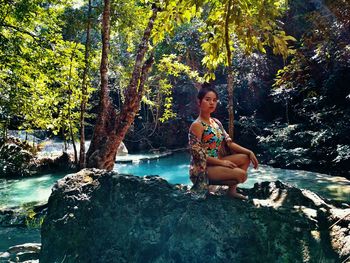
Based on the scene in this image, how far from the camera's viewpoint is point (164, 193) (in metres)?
3.73

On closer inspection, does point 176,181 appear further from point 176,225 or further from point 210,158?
point 176,225

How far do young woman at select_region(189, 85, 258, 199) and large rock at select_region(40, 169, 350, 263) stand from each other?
188 mm

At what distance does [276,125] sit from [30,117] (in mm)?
10303

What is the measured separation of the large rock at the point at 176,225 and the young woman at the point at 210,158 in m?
0.19

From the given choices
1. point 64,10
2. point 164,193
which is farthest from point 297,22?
point 164,193

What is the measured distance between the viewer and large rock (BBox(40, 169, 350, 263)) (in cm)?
310

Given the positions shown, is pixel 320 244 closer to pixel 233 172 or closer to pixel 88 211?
pixel 233 172

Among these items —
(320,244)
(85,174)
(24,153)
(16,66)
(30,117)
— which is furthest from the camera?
(24,153)

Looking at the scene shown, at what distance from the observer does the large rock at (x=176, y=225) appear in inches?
122

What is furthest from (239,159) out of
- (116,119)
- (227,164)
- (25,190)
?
(25,190)

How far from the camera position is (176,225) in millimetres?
3385

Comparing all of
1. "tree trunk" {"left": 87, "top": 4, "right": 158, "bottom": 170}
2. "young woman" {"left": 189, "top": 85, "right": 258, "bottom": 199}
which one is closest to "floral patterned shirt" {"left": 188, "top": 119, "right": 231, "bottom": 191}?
"young woman" {"left": 189, "top": 85, "right": 258, "bottom": 199}

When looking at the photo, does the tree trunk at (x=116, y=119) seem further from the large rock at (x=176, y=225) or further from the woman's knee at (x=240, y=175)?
the woman's knee at (x=240, y=175)

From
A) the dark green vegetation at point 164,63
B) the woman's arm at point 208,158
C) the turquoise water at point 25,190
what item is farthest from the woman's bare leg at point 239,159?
the turquoise water at point 25,190
